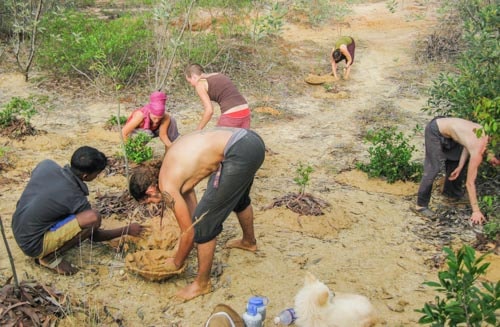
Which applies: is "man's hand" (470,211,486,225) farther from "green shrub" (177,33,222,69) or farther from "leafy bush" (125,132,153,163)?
"green shrub" (177,33,222,69)

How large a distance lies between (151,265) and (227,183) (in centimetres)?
92

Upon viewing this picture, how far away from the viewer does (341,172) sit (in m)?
6.56

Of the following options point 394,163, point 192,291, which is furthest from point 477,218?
point 192,291

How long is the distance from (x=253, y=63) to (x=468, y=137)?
22.3 feet

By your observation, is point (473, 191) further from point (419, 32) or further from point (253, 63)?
point (419, 32)

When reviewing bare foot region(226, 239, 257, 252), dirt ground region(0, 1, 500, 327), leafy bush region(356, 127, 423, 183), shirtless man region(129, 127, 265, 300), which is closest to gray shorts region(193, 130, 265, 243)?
shirtless man region(129, 127, 265, 300)

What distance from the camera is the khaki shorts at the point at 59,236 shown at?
12.5 feet

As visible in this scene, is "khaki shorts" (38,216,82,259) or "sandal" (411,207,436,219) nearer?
"khaki shorts" (38,216,82,259)

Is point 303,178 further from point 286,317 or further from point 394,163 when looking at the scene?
point 286,317

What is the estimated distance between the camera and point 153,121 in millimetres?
5492

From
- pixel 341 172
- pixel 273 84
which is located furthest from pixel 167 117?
pixel 273 84

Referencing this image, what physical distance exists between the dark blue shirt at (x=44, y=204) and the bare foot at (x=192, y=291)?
3.27ft

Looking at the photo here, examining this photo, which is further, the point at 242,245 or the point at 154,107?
the point at 154,107

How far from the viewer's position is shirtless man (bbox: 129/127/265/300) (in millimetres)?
3508
